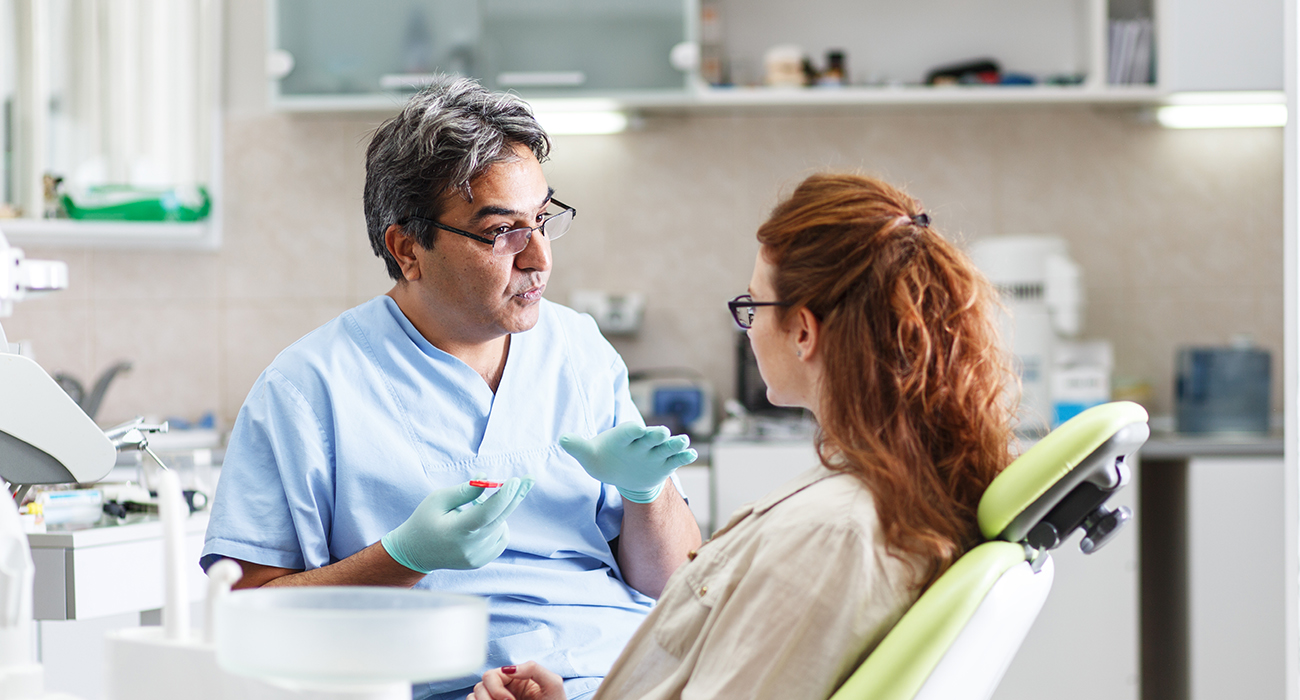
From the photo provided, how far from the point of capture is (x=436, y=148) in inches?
51.0

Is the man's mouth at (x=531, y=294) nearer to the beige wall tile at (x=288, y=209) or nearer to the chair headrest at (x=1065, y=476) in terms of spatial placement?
the chair headrest at (x=1065, y=476)

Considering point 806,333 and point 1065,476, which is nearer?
point 1065,476

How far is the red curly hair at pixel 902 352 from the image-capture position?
95cm

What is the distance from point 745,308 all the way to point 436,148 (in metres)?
0.46

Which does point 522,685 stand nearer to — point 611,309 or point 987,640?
point 987,640

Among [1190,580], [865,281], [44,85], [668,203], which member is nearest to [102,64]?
[44,85]

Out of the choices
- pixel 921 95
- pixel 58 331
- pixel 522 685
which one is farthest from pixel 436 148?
pixel 58 331

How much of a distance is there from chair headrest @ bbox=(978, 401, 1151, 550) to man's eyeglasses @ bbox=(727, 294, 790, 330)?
0.90 feet

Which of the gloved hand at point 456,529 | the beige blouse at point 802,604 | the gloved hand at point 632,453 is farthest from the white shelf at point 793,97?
the beige blouse at point 802,604

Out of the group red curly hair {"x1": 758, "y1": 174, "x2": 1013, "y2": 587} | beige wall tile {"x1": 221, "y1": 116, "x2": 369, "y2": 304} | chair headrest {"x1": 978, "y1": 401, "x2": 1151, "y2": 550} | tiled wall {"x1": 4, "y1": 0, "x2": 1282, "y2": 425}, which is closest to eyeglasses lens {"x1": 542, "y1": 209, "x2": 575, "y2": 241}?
red curly hair {"x1": 758, "y1": 174, "x2": 1013, "y2": 587}

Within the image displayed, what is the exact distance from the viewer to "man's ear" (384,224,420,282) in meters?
1.37

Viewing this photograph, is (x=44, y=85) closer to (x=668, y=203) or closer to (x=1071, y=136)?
(x=668, y=203)

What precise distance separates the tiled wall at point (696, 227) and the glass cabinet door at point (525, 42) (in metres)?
0.32

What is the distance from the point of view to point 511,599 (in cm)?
130
